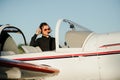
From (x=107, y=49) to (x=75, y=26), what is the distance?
1369 millimetres

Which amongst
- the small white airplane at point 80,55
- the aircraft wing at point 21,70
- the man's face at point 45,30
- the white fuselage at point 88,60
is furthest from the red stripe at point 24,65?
the man's face at point 45,30


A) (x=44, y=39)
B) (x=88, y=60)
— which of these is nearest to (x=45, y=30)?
(x=44, y=39)

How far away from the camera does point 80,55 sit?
24.9 feet

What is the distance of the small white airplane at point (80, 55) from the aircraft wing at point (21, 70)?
1.12 ft

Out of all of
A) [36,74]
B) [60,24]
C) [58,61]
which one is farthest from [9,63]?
[60,24]

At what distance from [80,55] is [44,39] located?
4.97ft

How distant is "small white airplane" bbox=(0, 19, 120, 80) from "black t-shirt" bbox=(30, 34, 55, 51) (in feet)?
0.82

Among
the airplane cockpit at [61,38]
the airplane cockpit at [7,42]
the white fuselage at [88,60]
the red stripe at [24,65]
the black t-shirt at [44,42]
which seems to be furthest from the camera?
the airplane cockpit at [7,42]

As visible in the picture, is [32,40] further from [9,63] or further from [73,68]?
[9,63]

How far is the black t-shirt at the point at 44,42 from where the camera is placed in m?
8.39

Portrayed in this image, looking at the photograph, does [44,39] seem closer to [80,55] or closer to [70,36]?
[70,36]

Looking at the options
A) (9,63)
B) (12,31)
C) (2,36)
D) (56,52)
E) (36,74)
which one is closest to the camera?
(9,63)

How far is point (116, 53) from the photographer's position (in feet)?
24.2

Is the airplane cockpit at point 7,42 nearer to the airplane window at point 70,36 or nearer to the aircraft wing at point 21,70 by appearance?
the airplane window at point 70,36
